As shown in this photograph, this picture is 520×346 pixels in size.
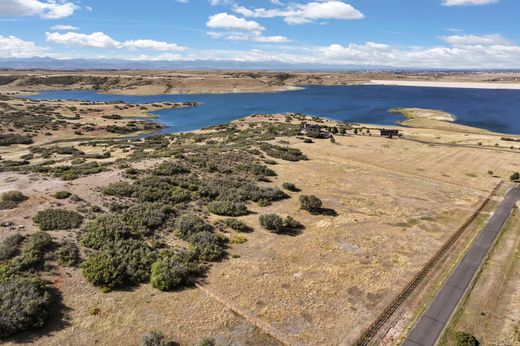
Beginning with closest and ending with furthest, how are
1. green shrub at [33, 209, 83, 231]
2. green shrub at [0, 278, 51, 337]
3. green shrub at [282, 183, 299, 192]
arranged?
green shrub at [0, 278, 51, 337]
green shrub at [33, 209, 83, 231]
green shrub at [282, 183, 299, 192]

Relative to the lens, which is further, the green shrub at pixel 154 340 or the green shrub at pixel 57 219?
the green shrub at pixel 57 219

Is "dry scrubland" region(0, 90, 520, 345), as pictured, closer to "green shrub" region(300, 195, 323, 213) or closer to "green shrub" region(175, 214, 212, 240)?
"green shrub" region(175, 214, 212, 240)

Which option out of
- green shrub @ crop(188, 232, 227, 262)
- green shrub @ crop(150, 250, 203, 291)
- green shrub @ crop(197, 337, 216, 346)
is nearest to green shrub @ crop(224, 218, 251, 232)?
green shrub @ crop(188, 232, 227, 262)

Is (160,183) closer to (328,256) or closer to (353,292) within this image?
(328,256)

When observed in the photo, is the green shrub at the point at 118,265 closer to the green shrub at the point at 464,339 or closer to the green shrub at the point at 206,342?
the green shrub at the point at 206,342

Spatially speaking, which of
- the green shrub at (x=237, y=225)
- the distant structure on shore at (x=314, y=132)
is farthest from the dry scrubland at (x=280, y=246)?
the distant structure on shore at (x=314, y=132)

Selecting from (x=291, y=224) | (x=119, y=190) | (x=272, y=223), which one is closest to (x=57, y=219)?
(x=119, y=190)

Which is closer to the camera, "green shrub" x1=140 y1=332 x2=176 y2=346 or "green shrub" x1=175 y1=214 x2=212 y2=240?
"green shrub" x1=140 y1=332 x2=176 y2=346
